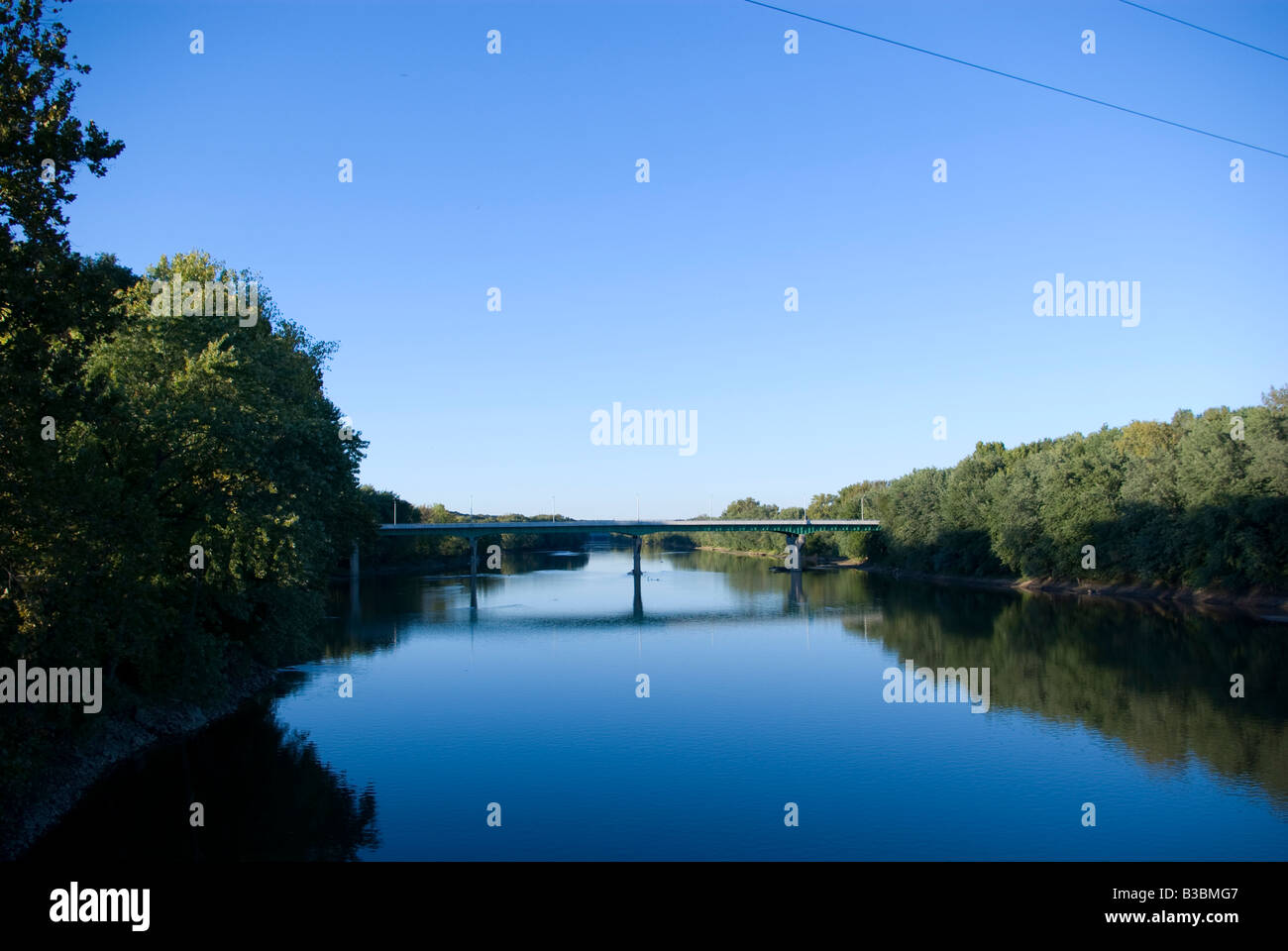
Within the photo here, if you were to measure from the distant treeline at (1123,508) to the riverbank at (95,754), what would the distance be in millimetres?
57695

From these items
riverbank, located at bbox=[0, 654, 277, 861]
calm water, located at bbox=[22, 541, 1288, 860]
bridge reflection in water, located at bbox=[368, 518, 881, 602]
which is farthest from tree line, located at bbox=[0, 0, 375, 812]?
bridge reflection in water, located at bbox=[368, 518, 881, 602]

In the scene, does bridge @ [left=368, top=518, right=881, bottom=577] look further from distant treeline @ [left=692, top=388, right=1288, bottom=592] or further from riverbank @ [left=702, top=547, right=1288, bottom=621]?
riverbank @ [left=702, top=547, right=1288, bottom=621]

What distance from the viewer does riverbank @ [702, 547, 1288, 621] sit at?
57031 millimetres

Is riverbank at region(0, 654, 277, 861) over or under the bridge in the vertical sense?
under

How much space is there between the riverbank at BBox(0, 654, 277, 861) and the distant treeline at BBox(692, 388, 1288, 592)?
189ft

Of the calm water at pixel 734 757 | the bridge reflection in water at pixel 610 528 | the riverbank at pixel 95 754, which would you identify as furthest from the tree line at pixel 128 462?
the bridge reflection in water at pixel 610 528

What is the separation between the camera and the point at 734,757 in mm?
28328

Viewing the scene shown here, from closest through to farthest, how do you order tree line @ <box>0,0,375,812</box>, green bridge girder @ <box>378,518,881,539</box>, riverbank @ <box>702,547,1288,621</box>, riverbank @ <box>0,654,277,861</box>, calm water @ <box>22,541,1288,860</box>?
tree line @ <box>0,0,375,812</box> → riverbank @ <box>0,654,277,861</box> → calm water @ <box>22,541,1288,860</box> → riverbank @ <box>702,547,1288,621</box> → green bridge girder @ <box>378,518,881,539</box>

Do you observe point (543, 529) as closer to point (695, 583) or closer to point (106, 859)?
point (695, 583)

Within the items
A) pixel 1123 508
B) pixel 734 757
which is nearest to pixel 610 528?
pixel 1123 508

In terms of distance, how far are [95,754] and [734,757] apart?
18440 mm

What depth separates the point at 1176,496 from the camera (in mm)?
66750

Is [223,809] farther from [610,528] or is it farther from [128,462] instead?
[610,528]
